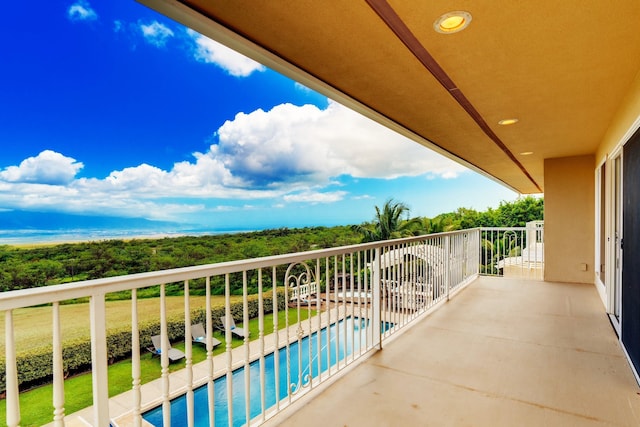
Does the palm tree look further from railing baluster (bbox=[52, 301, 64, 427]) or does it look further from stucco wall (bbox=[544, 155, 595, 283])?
railing baluster (bbox=[52, 301, 64, 427])

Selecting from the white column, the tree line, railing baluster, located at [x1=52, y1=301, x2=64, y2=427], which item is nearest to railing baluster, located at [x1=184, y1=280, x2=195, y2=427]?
railing baluster, located at [x1=52, y1=301, x2=64, y2=427]

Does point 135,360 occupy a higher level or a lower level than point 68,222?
lower

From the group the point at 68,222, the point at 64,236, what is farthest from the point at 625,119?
the point at 68,222

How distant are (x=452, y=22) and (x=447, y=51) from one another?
334 millimetres

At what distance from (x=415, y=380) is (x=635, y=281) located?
1829 millimetres

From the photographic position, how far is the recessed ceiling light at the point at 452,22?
183cm

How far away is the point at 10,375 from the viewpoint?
1089 mm

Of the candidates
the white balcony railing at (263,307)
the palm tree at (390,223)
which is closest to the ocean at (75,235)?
the palm tree at (390,223)

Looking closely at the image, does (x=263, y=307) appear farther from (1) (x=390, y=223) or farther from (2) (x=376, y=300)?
(1) (x=390, y=223)

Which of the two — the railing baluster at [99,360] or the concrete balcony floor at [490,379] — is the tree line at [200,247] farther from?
the railing baluster at [99,360]

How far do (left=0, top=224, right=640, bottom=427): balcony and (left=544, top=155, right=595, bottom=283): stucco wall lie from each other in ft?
4.95

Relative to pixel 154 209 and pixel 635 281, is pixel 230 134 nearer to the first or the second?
pixel 154 209

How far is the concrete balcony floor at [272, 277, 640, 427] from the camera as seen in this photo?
82.4 inches

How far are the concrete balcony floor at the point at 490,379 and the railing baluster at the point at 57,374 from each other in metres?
1.20
